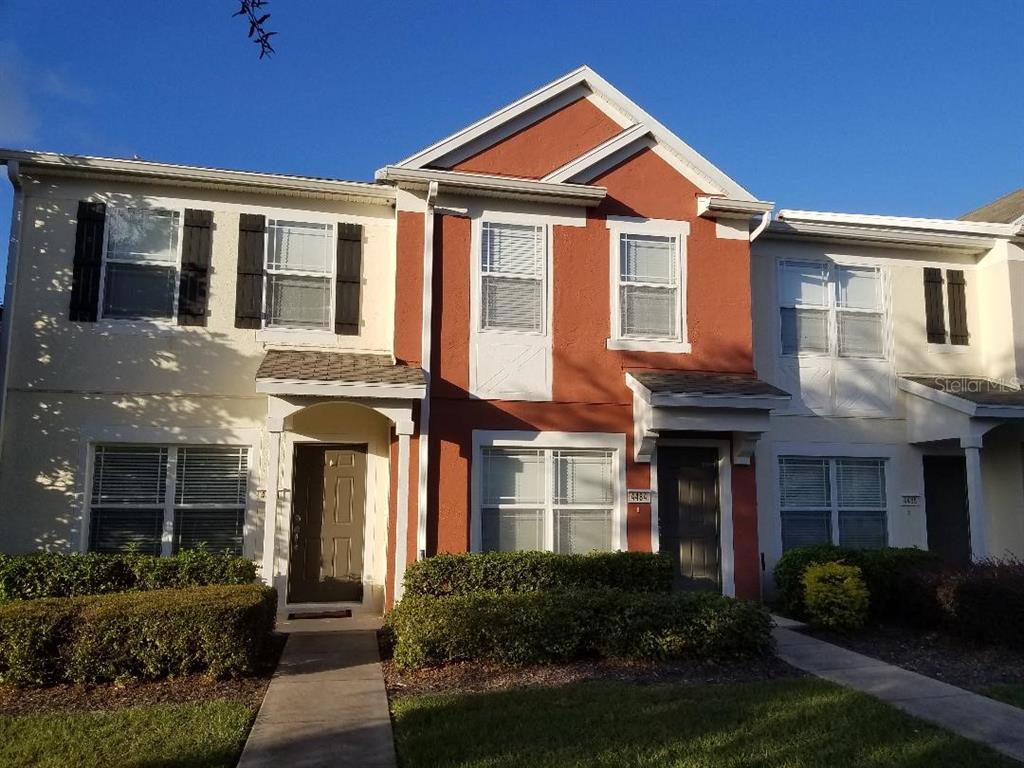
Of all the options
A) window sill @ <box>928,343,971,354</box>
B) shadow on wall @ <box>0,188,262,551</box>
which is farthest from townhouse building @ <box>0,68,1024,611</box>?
window sill @ <box>928,343,971,354</box>

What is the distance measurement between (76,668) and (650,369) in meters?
7.43

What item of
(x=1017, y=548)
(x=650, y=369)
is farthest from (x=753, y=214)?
(x=1017, y=548)

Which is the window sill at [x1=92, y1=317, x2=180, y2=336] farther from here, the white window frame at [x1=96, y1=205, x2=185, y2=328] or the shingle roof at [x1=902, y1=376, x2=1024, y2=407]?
the shingle roof at [x1=902, y1=376, x2=1024, y2=407]

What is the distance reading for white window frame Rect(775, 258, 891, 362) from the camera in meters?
12.2

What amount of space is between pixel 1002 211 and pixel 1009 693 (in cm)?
1062

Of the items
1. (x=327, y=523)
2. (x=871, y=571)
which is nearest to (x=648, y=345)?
(x=871, y=571)

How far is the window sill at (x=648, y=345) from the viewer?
10906mm

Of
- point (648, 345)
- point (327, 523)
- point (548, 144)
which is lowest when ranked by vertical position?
point (327, 523)

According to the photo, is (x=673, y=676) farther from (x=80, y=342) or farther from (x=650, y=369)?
(x=80, y=342)

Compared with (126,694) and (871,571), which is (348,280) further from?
(871,571)

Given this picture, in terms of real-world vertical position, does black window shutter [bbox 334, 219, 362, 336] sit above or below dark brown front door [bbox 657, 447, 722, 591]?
above

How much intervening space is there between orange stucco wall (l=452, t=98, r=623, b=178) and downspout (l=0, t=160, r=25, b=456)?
5482 mm

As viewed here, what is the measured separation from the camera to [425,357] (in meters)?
10.2

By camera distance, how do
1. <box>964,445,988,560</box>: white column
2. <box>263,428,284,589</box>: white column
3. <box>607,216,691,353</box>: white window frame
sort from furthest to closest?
<box>964,445,988,560</box>: white column < <box>607,216,691,353</box>: white window frame < <box>263,428,284,589</box>: white column
